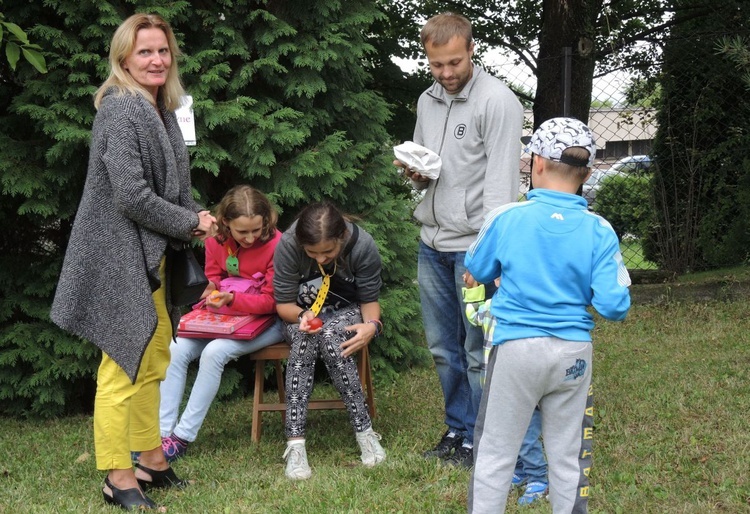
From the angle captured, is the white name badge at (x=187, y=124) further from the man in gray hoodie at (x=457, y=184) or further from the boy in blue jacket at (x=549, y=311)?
the boy in blue jacket at (x=549, y=311)

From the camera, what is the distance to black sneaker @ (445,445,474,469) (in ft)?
13.4

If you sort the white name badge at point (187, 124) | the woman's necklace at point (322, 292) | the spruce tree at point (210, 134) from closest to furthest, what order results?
the woman's necklace at point (322, 292) → the white name badge at point (187, 124) → the spruce tree at point (210, 134)

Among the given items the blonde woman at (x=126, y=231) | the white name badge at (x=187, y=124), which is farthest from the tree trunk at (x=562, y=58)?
the blonde woman at (x=126, y=231)

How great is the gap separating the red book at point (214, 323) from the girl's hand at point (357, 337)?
56 centimetres

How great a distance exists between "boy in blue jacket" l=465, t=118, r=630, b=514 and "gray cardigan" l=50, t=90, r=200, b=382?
1345mm

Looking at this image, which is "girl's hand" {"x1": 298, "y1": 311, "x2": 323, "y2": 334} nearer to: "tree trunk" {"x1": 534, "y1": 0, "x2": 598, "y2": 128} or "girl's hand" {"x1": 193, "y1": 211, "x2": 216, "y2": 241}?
"girl's hand" {"x1": 193, "y1": 211, "x2": 216, "y2": 241}

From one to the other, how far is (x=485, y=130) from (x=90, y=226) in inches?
63.8

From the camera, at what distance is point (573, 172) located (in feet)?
9.37

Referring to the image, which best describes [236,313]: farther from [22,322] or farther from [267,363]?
[22,322]

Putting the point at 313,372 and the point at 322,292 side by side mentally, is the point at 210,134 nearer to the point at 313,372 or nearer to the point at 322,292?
the point at 322,292

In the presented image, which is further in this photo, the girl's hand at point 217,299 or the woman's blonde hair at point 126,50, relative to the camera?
the girl's hand at point 217,299

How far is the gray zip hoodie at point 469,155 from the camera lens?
11.9 feet

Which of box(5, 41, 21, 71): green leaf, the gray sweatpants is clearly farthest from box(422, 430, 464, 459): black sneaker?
box(5, 41, 21, 71): green leaf

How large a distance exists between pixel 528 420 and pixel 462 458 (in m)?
1.32
